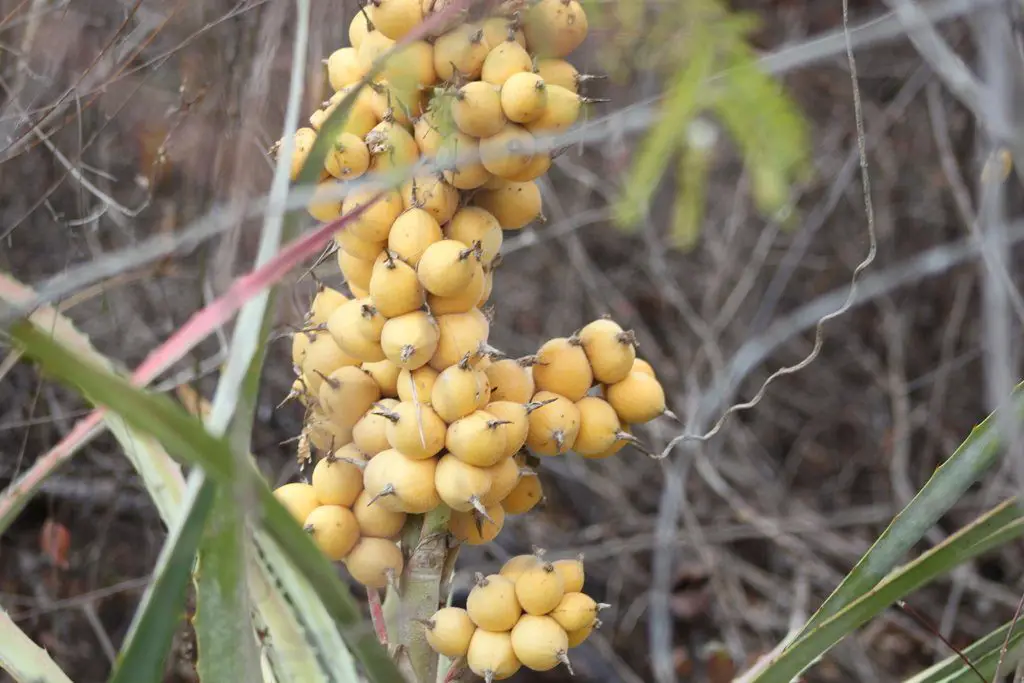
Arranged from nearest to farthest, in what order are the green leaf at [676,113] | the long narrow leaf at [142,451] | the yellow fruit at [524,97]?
the yellow fruit at [524,97] → the long narrow leaf at [142,451] → the green leaf at [676,113]

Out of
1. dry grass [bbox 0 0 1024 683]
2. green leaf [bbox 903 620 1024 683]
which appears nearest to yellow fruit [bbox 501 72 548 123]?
dry grass [bbox 0 0 1024 683]

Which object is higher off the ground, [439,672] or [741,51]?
[741,51]

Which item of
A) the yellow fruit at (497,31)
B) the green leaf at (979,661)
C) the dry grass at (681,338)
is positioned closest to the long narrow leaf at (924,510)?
the green leaf at (979,661)

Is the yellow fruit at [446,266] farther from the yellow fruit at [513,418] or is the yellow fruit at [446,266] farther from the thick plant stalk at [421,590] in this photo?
the thick plant stalk at [421,590]

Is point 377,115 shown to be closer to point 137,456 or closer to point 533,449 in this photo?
point 533,449

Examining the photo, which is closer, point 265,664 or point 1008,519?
point 1008,519

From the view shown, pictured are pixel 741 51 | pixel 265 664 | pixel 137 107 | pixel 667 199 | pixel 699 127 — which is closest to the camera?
pixel 265 664

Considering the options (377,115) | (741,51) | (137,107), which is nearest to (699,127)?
(741,51)

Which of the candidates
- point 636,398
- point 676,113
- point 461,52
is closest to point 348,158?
point 461,52
